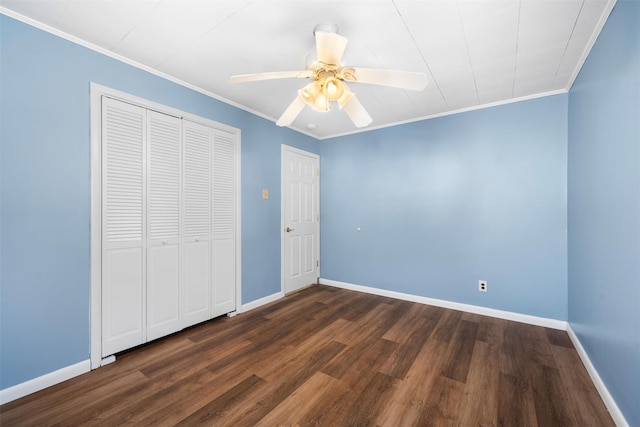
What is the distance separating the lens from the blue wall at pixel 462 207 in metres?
2.74

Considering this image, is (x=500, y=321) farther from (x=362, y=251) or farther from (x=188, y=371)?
(x=188, y=371)

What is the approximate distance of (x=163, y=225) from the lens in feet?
8.00

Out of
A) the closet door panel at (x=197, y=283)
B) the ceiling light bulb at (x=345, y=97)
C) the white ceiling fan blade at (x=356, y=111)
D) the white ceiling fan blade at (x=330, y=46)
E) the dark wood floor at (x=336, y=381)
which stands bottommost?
the dark wood floor at (x=336, y=381)

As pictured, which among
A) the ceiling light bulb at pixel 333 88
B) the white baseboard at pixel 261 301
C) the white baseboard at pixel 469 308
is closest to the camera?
the ceiling light bulb at pixel 333 88

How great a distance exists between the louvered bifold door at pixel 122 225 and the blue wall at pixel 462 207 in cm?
Answer: 275

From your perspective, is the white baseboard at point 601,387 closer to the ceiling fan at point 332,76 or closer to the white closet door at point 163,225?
the ceiling fan at point 332,76

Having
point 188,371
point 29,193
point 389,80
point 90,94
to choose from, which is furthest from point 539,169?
point 29,193

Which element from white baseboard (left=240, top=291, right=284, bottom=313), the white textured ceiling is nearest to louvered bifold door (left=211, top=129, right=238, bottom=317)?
white baseboard (left=240, top=291, right=284, bottom=313)

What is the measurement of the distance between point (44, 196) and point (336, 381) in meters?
2.45

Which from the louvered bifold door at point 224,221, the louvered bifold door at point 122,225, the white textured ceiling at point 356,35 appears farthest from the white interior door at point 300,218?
the louvered bifold door at point 122,225

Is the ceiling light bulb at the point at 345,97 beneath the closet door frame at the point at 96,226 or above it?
above

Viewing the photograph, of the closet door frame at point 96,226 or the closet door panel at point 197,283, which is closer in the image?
the closet door frame at point 96,226

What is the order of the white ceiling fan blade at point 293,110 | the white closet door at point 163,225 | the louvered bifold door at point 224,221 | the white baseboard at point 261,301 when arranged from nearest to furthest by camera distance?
the white ceiling fan blade at point 293,110, the white closet door at point 163,225, the louvered bifold door at point 224,221, the white baseboard at point 261,301

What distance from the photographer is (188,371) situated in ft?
6.52
